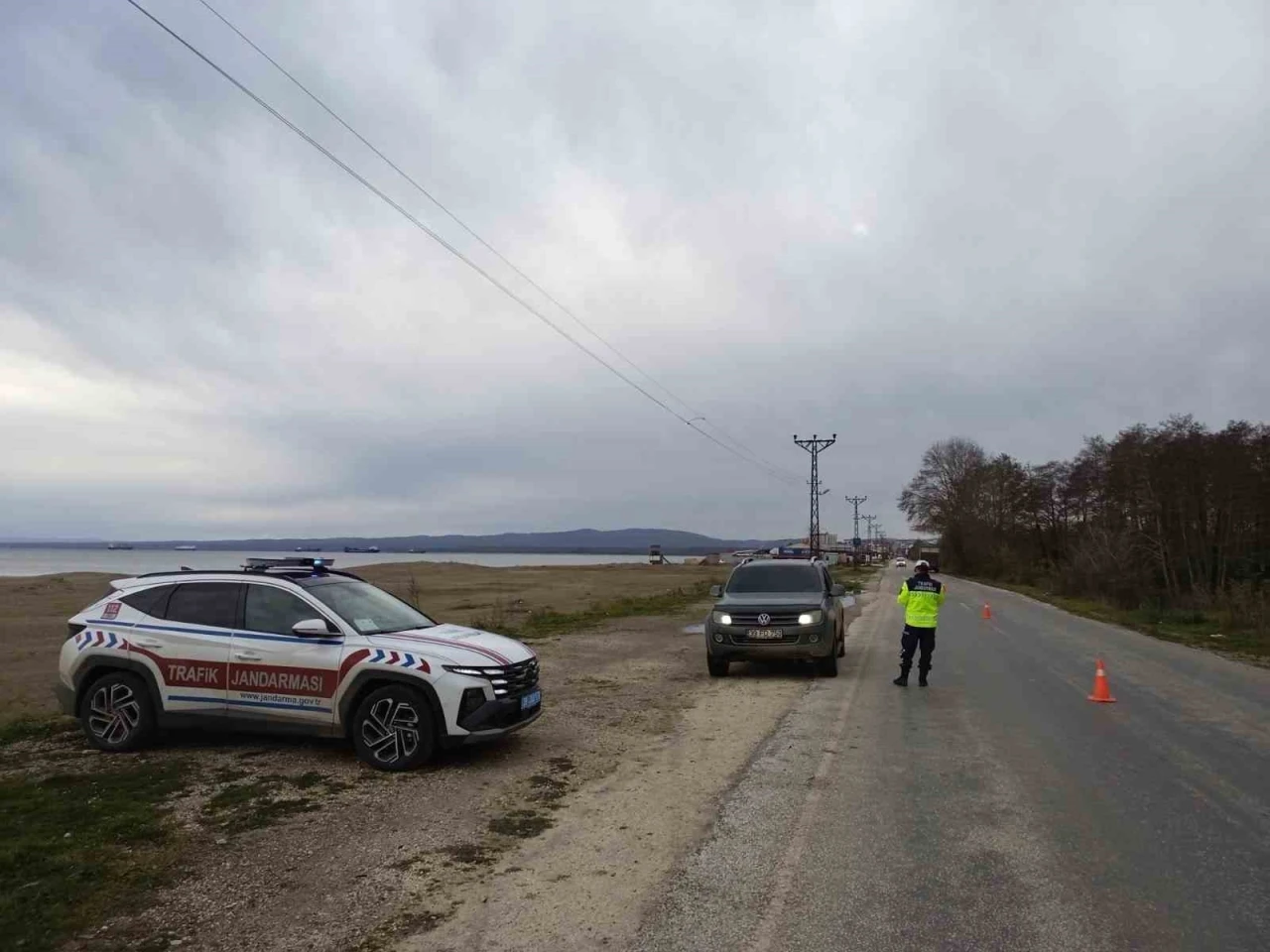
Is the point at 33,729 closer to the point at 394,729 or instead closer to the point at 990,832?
the point at 394,729

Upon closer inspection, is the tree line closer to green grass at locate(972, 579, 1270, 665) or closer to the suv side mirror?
green grass at locate(972, 579, 1270, 665)

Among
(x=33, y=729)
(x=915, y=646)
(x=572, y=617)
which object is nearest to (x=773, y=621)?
(x=915, y=646)

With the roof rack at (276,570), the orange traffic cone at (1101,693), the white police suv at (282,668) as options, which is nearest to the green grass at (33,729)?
the white police suv at (282,668)

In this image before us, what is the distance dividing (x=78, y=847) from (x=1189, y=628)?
2673cm

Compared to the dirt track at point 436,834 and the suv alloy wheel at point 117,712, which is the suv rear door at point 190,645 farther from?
the dirt track at point 436,834

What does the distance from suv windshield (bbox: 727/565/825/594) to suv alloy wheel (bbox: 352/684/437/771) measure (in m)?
7.86

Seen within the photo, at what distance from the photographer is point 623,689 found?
12.2 metres

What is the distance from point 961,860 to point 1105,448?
2534 inches

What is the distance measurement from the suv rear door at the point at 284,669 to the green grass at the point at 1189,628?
16593mm

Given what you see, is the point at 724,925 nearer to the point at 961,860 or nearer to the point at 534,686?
the point at 961,860

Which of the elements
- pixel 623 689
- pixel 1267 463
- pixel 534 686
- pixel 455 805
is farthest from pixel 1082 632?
pixel 1267 463

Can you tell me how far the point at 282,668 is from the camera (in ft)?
24.6

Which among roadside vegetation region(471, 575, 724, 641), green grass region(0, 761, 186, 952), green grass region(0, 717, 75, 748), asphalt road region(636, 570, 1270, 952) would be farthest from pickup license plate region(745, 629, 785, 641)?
green grass region(0, 717, 75, 748)

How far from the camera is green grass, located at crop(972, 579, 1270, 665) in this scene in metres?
19.3
